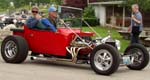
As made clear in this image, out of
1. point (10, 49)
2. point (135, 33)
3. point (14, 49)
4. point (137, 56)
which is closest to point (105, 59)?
point (137, 56)

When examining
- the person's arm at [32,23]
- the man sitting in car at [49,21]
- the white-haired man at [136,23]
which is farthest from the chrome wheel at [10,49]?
the white-haired man at [136,23]

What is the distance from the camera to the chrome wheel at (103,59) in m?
10.3

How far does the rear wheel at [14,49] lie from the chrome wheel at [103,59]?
217cm

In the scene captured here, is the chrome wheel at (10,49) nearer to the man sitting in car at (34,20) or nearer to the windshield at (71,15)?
the man sitting in car at (34,20)

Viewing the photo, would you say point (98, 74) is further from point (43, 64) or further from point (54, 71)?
point (43, 64)

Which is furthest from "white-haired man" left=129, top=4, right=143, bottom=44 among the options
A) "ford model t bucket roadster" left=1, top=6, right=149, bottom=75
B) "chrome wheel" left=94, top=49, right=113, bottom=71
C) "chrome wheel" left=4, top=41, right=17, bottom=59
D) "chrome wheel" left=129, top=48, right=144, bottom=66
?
"chrome wheel" left=4, top=41, right=17, bottom=59

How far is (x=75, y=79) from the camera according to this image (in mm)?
9578

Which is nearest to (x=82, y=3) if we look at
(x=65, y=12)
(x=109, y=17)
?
(x=109, y=17)

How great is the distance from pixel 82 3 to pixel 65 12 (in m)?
48.3

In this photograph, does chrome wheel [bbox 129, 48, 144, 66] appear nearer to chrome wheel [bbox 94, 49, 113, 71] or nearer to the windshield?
chrome wheel [bbox 94, 49, 113, 71]

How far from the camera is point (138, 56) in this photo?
1161cm

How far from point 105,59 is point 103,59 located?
0.06m

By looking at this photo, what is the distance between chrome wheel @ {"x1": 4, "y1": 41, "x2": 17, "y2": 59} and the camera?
12055 mm

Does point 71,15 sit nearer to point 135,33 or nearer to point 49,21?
point 49,21
